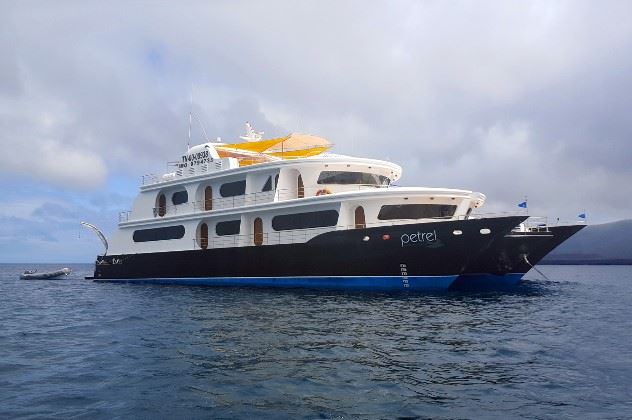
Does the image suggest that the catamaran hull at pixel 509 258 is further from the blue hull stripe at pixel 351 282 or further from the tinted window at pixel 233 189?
the tinted window at pixel 233 189

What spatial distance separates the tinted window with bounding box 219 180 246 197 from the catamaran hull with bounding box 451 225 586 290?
1115 centimetres

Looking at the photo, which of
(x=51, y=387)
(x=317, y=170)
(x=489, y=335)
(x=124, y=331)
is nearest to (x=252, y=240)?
(x=317, y=170)

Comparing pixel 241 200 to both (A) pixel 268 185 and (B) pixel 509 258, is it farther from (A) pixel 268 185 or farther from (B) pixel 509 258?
(B) pixel 509 258

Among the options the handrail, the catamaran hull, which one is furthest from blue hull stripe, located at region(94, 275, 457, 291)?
the handrail

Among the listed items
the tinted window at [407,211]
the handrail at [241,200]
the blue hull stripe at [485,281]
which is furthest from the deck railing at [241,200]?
the blue hull stripe at [485,281]

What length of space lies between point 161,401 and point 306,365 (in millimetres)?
2515

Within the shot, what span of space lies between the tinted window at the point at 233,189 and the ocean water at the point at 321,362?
9486 mm

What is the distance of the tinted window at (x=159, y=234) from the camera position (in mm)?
25297

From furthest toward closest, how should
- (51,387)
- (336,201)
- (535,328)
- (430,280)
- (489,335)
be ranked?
(336,201) → (430,280) → (535,328) → (489,335) → (51,387)

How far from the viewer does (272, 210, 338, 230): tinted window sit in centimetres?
2020

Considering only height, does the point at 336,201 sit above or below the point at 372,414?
above

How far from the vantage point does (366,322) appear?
11852 mm

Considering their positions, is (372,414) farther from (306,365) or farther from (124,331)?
(124,331)

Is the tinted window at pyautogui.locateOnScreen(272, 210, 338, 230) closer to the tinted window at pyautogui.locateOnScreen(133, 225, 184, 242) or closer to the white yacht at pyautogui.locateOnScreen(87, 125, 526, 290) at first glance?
the white yacht at pyautogui.locateOnScreen(87, 125, 526, 290)
